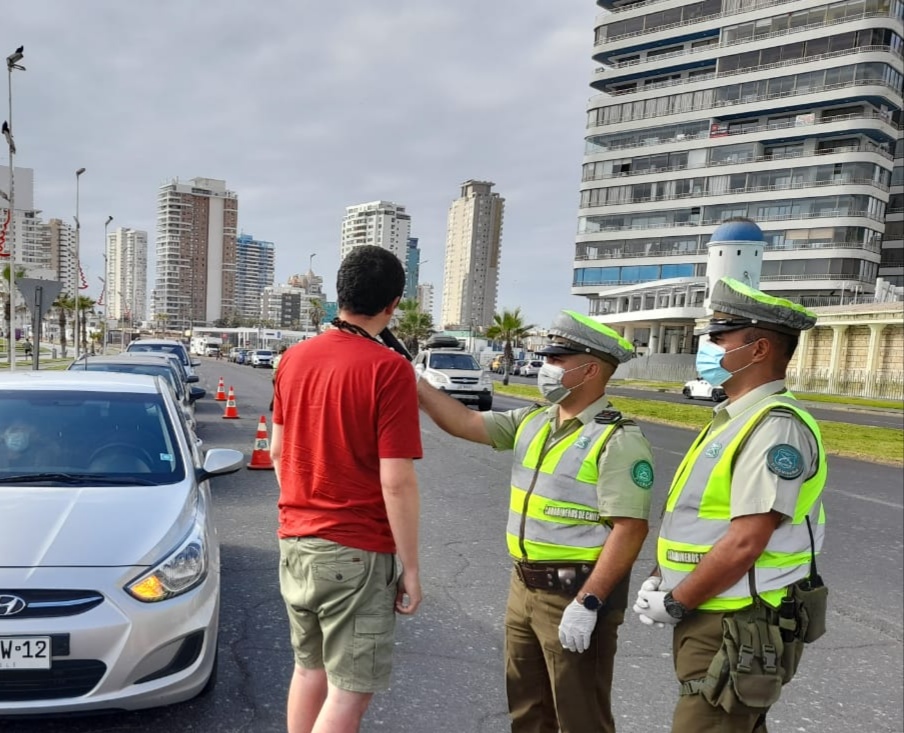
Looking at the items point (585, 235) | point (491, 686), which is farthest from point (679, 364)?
point (491, 686)

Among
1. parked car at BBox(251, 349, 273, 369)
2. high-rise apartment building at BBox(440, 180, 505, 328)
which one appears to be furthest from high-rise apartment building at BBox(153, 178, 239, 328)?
parked car at BBox(251, 349, 273, 369)

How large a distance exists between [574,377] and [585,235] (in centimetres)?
7504

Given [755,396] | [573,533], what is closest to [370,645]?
[573,533]

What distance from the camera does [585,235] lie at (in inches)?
2933

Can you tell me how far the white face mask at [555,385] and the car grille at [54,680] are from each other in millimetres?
2085

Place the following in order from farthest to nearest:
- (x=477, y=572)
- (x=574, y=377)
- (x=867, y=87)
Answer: (x=867, y=87) < (x=477, y=572) < (x=574, y=377)

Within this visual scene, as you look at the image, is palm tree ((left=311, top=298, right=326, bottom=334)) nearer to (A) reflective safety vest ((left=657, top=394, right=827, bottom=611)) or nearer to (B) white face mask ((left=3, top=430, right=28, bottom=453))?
(B) white face mask ((left=3, top=430, right=28, bottom=453))

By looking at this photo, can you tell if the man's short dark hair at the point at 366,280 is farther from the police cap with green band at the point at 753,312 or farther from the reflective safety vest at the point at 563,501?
the police cap with green band at the point at 753,312

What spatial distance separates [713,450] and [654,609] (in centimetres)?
56

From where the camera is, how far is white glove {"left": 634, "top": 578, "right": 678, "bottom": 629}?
2.07 meters

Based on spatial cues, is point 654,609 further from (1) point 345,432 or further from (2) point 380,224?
(2) point 380,224

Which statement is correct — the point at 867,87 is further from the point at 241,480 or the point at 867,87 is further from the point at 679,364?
the point at 241,480

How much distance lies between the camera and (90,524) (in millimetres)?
2967

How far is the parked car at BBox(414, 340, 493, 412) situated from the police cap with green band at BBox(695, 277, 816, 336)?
16650 millimetres
